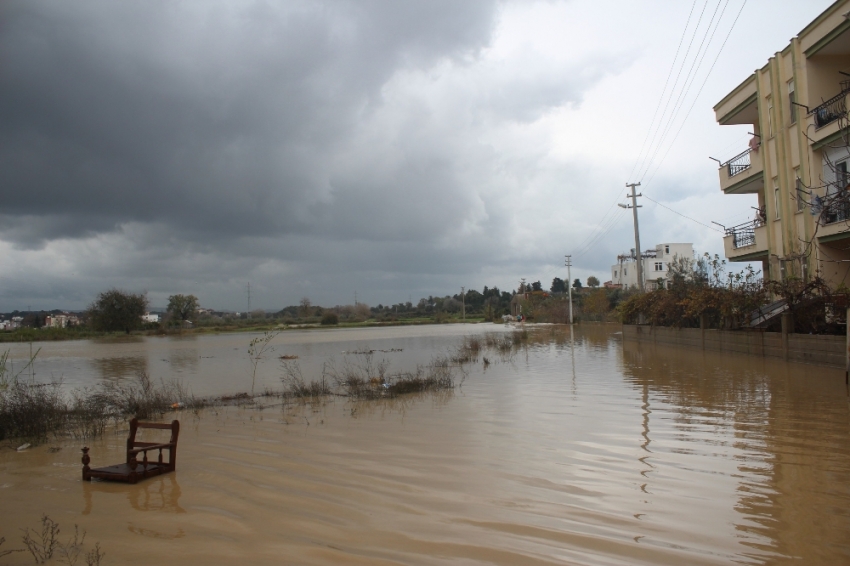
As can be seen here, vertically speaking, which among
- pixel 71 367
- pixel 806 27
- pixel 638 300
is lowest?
pixel 71 367

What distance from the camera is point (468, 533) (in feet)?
18.5

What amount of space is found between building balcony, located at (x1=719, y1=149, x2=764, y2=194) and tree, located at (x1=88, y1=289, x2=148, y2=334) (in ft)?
260

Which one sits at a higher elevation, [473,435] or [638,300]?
[638,300]

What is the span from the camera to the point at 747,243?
2908 cm

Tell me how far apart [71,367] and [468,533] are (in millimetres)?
34880

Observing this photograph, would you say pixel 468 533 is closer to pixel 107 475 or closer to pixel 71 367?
pixel 107 475

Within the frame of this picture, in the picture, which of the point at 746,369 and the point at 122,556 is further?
the point at 746,369

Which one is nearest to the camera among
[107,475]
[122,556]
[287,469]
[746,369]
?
[122,556]

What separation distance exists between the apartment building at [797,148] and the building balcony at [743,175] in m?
0.05

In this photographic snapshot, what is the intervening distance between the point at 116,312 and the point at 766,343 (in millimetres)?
83599

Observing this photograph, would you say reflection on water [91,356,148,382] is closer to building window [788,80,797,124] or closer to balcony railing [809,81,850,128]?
balcony railing [809,81,850,128]

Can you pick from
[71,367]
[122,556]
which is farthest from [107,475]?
[71,367]

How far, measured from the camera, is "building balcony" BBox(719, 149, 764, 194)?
2772 cm

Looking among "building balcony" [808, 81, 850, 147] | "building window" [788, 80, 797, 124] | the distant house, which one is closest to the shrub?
the distant house
